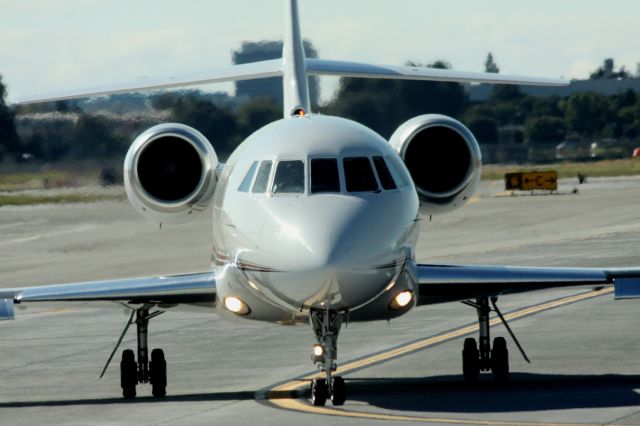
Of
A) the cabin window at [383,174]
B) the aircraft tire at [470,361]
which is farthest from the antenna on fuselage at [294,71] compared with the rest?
the cabin window at [383,174]

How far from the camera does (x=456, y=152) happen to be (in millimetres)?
19328

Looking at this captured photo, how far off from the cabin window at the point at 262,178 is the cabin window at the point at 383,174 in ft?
3.61

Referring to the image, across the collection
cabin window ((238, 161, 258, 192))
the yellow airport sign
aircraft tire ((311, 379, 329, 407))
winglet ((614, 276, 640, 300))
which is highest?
cabin window ((238, 161, 258, 192))

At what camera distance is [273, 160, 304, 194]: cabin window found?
16219 mm

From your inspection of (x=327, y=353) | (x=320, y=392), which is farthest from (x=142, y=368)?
(x=327, y=353)

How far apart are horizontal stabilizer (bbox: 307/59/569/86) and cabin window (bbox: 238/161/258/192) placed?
4880 millimetres

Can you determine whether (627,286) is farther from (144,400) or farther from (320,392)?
(144,400)

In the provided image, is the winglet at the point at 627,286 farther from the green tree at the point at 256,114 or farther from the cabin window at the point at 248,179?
the green tree at the point at 256,114

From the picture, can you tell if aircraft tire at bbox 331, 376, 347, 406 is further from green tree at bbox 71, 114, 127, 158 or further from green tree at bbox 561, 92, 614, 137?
green tree at bbox 561, 92, 614, 137

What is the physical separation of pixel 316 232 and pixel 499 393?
11.5 ft

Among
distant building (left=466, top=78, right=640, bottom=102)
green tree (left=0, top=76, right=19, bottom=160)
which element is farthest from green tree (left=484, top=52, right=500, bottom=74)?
green tree (left=0, top=76, right=19, bottom=160)

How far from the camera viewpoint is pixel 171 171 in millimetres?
19500

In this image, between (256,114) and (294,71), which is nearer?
(294,71)

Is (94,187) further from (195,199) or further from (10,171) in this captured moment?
(195,199)
